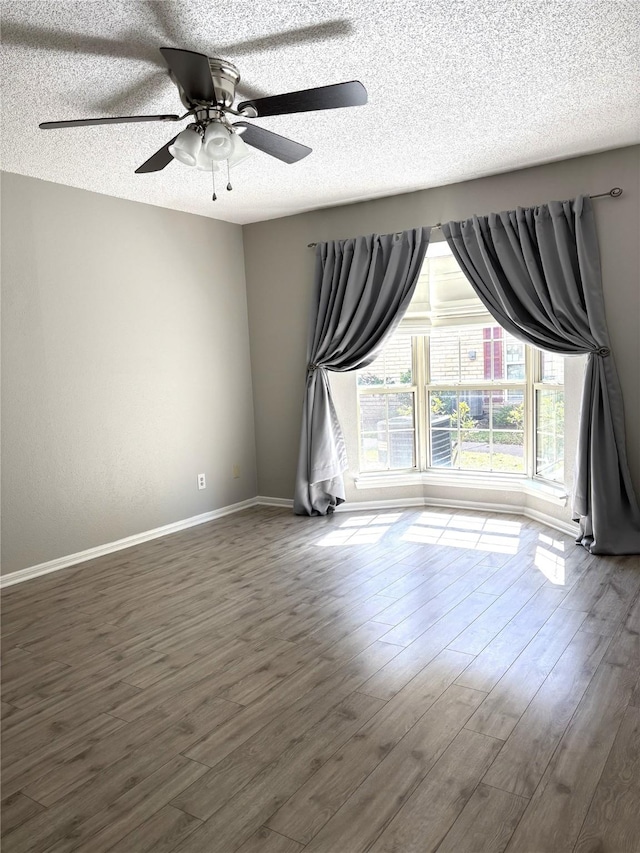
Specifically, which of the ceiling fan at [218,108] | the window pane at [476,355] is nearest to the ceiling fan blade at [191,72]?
the ceiling fan at [218,108]

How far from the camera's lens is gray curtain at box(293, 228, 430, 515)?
5059 millimetres

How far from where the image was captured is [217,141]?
260 cm

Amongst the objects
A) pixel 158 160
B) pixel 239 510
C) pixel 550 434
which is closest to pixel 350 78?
pixel 158 160

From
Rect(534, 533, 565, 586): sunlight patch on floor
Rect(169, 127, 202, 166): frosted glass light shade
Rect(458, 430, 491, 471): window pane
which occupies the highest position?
Rect(169, 127, 202, 166): frosted glass light shade

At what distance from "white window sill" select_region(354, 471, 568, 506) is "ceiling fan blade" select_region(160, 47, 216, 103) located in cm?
358

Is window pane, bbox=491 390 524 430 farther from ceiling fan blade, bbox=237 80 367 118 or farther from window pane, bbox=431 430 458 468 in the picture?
ceiling fan blade, bbox=237 80 367 118

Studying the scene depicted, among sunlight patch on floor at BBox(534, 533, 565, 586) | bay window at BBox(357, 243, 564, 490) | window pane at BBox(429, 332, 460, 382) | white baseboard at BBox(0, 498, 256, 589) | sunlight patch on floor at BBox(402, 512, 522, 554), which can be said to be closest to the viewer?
sunlight patch on floor at BBox(534, 533, 565, 586)

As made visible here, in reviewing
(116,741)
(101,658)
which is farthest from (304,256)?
(116,741)

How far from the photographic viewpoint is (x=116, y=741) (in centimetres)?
232

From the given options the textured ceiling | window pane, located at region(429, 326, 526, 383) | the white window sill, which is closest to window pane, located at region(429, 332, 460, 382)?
window pane, located at region(429, 326, 526, 383)

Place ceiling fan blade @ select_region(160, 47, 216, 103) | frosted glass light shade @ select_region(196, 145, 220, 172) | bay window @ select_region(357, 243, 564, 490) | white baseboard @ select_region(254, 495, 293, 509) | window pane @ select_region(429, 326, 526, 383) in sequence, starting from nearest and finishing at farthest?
1. ceiling fan blade @ select_region(160, 47, 216, 103)
2. frosted glass light shade @ select_region(196, 145, 220, 172)
3. bay window @ select_region(357, 243, 564, 490)
4. window pane @ select_region(429, 326, 526, 383)
5. white baseboard @ select_region(254, 495, 293, 509)

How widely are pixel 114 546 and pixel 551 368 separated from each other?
354 cm

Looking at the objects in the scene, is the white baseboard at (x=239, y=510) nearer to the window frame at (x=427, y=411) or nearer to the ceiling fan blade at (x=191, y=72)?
the window frame at (x=427, y=411)

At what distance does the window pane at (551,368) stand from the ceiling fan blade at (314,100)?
284cm
